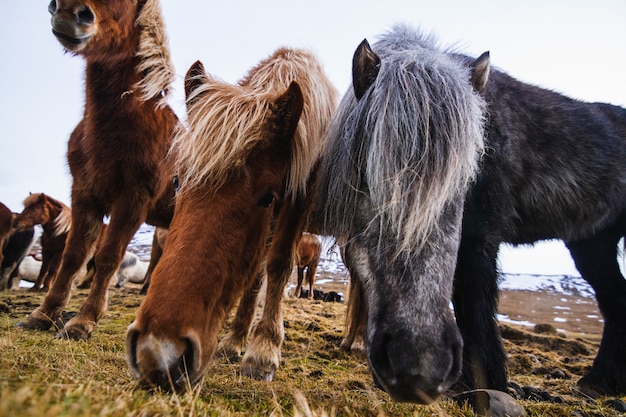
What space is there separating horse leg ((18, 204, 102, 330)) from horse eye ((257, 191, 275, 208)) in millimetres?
2676

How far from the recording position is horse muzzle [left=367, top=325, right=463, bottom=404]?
4.86ft

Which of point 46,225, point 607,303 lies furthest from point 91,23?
point 46,225

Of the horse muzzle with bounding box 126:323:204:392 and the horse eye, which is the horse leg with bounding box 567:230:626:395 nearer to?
the horse eye

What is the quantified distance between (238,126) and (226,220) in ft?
1.98

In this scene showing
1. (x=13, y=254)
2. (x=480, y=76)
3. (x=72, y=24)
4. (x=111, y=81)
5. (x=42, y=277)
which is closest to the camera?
(x=480, y=76)

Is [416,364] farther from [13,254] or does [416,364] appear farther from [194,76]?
[13,254]

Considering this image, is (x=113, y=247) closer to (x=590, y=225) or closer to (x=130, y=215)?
(x=130, y=215)

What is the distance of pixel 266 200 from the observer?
225 cm

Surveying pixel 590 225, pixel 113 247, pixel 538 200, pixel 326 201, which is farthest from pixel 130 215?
pixel 590 225

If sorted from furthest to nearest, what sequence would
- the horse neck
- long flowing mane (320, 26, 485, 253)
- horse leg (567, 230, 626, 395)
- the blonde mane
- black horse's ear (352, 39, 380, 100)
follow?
1. the blonde mane
2. the horse neck
3. horse leg (567, 230, 626, 395)
4. black horse's ear (352, 39, 380, 100)
5. long flowing mane (320, 26, 485, 253)

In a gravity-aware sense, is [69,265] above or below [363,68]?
below

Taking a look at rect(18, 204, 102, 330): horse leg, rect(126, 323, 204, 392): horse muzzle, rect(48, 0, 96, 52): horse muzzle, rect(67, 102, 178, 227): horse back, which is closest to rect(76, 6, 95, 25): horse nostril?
rect(48, 0, 96, 52): horse muzzle

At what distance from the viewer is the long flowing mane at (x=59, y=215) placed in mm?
10234

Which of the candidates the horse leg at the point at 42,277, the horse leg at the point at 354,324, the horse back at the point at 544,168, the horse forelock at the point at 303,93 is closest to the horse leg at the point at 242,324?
the horse leg at the point at 354,324
